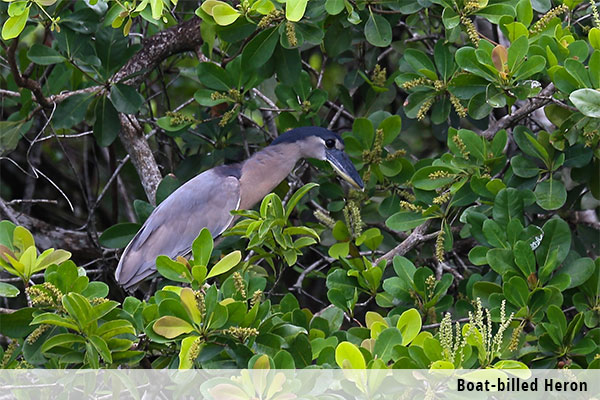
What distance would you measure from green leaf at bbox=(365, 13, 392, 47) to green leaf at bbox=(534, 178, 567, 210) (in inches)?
25.6

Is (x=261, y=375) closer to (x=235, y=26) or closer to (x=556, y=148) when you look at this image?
(x=556, y=148)

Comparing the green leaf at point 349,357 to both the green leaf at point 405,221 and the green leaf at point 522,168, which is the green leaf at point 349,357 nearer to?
the green leaf at point 405,221

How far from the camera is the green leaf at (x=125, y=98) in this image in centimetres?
247

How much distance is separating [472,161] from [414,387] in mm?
748

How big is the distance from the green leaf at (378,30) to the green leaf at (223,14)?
0.42m

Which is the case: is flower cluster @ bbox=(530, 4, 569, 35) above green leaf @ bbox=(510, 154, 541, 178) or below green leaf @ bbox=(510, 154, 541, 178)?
above

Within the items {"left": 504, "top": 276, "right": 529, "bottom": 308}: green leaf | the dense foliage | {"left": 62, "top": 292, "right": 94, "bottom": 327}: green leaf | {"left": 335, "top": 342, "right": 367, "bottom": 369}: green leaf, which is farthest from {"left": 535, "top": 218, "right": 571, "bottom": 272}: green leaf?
{"left": 62, "top": 292, "right": 94, "bottom": 327}: green leaf

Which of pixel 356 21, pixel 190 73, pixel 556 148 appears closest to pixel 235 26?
pixel 356 21

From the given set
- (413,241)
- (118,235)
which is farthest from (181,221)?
(413,241)

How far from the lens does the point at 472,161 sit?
2031 mm

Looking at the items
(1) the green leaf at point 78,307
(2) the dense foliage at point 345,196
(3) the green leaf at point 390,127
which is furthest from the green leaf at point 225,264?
(3) the green leaf at point 390,127

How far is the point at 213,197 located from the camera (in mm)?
2848

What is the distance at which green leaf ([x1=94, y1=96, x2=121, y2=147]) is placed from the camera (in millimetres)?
2548

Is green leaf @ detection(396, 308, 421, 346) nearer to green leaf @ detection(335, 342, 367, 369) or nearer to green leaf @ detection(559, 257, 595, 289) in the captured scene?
green leaf @ detection(335, 342, 367, 369)
